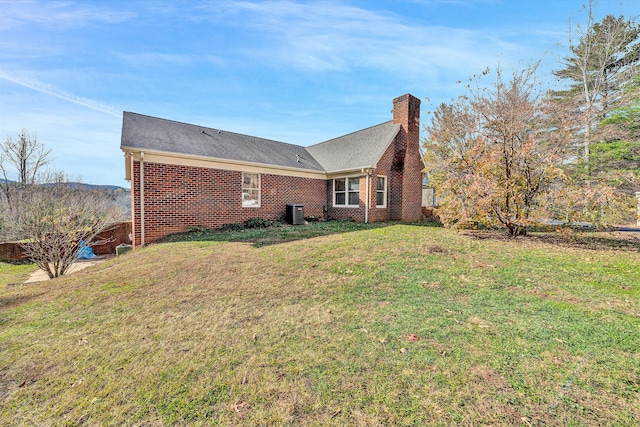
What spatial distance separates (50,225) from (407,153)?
15.4m

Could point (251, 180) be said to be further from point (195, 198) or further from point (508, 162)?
point (508, 162)

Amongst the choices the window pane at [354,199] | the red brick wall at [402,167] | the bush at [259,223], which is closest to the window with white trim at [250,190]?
the bush at [259,223]

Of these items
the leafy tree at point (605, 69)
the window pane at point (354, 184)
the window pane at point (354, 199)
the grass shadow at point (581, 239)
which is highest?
the leafy tree at point (605, 69)

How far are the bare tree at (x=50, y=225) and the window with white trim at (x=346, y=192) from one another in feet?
34.3

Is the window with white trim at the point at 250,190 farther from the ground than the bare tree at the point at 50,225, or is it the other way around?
Result: the window with white trim at the point at 250,190

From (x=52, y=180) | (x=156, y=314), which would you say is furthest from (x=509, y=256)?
(x=52, y=180)

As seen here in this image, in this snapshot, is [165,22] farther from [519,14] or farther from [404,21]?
[519,14]

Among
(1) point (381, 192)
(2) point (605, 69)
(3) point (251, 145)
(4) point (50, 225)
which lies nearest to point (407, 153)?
(1) point (381, 192)

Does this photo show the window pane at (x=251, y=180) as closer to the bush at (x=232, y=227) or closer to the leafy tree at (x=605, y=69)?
the bush at (x=232, y=227)

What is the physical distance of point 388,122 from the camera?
15.4 m

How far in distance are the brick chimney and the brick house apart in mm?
52

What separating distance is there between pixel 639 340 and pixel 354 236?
6.33m

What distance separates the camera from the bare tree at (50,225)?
863cm

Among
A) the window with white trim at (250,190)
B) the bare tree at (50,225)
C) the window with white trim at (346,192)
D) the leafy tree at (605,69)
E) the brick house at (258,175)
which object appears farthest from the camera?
the leafy tree at (605,69)
